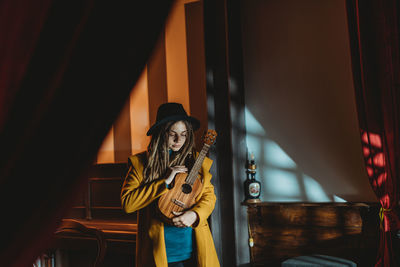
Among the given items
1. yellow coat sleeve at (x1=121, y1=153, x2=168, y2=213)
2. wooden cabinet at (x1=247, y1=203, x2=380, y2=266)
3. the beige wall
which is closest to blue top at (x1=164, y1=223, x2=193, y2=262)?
yellow coat sleeve at (x1=121, y1=153, x2=168, y2=213)

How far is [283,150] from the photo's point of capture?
3.20 metres

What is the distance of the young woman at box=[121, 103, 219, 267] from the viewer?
1.86m

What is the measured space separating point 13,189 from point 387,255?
2.77m

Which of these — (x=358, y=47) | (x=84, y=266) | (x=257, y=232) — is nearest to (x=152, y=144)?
(x=257, y=232)

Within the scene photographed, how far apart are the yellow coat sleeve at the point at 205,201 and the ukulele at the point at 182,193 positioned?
4cm

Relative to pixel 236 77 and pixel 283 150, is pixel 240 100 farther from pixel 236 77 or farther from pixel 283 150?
pixel 283 150

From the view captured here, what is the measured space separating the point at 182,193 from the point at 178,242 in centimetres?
28

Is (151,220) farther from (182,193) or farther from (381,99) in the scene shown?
(381,99)

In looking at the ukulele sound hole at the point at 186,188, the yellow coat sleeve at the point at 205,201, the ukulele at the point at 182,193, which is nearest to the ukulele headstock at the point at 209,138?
the ukulele at the point at 182,193

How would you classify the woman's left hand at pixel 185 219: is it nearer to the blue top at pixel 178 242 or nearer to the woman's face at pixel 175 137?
the blue top at pixel 178 242

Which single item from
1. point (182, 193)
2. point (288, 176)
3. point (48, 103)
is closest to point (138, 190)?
point (182, 193)

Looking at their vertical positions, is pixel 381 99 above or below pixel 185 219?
above

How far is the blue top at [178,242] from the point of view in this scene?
74.1 inches

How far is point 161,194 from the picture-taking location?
1.86m
